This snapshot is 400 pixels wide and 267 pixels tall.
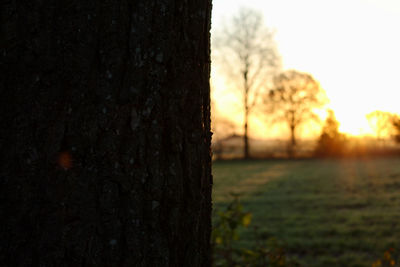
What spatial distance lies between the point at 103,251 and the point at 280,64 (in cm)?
2991

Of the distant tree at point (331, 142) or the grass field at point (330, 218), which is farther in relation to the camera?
the distant tree at point (331, 142)

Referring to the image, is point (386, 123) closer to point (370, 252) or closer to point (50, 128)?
point (370, 252)

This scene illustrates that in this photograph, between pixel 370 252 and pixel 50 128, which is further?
Result: pixel 370 252

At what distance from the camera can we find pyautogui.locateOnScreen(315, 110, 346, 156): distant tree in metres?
29.7

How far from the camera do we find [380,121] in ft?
110

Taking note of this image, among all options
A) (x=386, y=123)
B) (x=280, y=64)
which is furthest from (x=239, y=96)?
(x=386, y=123)

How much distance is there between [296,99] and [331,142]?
7.64 metres

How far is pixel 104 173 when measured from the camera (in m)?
1.07

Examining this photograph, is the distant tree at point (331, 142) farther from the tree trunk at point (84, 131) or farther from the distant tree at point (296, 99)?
the tree trunk at point (84, 131)

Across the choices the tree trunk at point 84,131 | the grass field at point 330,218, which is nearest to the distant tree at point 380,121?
the grass field at point 330,218

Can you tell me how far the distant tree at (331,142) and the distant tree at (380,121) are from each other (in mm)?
4834

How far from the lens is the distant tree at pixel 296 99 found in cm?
3544

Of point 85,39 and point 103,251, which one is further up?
point 85,39

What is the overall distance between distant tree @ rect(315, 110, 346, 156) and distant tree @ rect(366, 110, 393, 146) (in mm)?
4834
